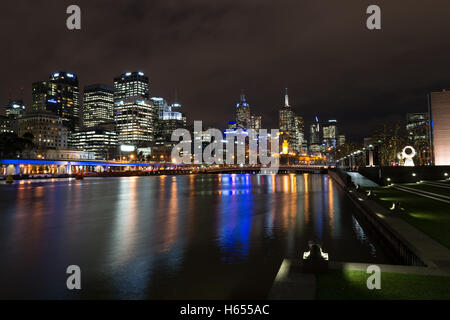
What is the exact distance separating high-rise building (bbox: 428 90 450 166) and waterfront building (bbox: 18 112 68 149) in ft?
581

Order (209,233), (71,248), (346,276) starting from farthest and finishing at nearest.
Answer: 1. (209,233)
2. (71,248)
3. (346,276)

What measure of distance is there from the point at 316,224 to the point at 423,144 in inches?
3403

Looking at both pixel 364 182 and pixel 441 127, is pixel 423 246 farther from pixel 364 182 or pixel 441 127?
pixel 441 127

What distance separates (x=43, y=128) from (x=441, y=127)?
186m

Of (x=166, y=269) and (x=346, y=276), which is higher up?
(x=346, y=276)

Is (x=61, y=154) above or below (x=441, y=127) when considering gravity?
above

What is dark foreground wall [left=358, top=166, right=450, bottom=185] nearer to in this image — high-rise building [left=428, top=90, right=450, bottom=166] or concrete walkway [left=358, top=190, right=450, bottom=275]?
high-rise building [left=428, top=90, right=450, bottom=166]

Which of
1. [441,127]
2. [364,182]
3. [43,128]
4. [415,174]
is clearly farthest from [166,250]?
[43,128]

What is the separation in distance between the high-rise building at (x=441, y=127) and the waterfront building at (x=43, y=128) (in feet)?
581

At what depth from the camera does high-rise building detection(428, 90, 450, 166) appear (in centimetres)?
5719

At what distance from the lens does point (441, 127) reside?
57.8 m
